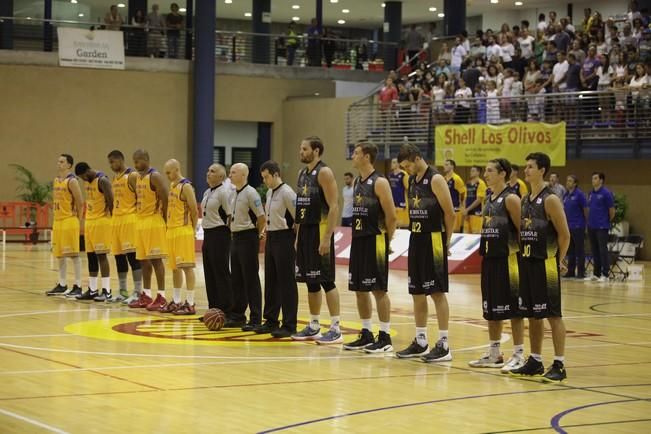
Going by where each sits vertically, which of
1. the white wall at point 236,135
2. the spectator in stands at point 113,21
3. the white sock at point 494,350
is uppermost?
the spectator in stands at point 113,21

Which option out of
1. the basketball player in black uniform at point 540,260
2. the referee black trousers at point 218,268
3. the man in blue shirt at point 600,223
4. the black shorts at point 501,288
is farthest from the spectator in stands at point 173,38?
the basketball player in black uniform at point 540,260

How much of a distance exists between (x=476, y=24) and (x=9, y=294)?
33.5 meters

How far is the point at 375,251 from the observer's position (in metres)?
12.3

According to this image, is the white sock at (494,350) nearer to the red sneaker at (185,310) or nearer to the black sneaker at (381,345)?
the black sneaker at (381,345)

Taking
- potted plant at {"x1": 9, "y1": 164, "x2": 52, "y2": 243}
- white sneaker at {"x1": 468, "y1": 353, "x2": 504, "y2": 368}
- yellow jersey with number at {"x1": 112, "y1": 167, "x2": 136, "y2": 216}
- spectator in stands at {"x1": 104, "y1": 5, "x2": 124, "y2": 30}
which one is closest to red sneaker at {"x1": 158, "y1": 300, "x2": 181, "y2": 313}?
yellow jersey with number at {"x1": 112, "y1": 167, "x2": 136, "y2": 216}

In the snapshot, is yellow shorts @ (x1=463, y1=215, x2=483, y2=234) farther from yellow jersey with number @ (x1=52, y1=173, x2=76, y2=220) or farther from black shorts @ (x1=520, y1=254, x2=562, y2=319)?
black shorts @ (x1=520, y1=254, x2=562, y2=319)

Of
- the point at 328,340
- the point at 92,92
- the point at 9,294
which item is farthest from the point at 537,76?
the point at 328,340

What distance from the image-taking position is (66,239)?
688 inches

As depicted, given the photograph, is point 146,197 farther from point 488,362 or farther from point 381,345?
point 488,362

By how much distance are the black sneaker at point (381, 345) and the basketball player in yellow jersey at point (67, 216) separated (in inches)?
263

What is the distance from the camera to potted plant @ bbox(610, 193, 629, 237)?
27703 mm

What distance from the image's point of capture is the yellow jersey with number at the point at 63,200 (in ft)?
57.5

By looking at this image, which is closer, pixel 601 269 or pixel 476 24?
pixel 601 269

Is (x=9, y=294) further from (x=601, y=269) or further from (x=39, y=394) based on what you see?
(x=601, y=269)
